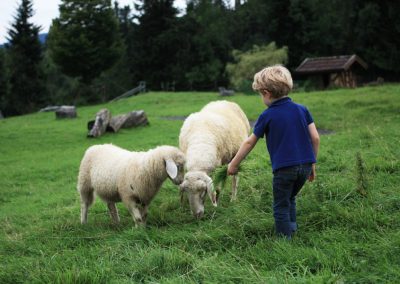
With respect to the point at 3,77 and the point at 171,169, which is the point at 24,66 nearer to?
the point at 3,77

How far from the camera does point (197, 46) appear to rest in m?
60.8

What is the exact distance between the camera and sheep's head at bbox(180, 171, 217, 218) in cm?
587

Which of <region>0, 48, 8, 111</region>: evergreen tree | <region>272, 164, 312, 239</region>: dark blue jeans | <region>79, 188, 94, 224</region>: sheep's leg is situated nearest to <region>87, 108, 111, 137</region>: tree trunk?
<region>79, 188, 94, 224</region>: sheep's leg

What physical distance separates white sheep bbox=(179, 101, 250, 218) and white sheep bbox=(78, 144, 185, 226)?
0.94ft

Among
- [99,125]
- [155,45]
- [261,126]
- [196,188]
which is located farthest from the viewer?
[155,45]

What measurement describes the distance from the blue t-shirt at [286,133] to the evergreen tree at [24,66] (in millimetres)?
49907

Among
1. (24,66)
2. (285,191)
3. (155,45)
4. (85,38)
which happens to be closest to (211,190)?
(285,191)

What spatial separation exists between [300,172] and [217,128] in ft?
10.6

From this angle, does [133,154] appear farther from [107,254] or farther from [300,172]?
[300,172]

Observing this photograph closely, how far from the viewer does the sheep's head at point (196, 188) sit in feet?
19.3

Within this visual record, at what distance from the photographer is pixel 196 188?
19.3 ft

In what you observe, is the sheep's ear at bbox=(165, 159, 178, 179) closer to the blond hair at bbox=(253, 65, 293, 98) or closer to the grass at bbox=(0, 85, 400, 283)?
the grass at bbox=(0, 85, 400, 283)

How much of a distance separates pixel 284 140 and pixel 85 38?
144ft

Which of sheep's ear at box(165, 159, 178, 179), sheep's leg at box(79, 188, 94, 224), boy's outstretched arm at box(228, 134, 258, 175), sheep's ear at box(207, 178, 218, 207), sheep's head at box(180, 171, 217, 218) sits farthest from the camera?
sheep's leg at box(79, 188, 94, 224)
